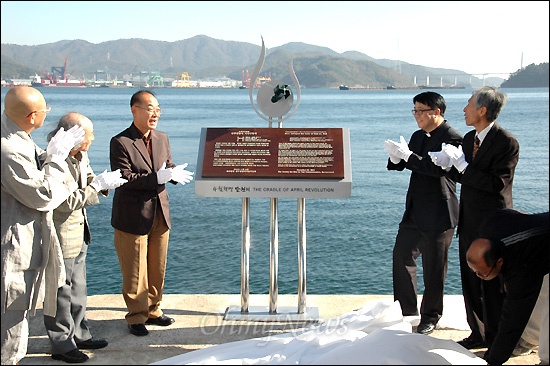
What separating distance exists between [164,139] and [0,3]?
192 cm

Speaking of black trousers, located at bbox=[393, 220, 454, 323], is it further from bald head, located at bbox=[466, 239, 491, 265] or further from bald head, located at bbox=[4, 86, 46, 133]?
bald head, located at bbox=[4, 86, 46, 133]

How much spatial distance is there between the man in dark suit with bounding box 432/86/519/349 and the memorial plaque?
2.63 ft

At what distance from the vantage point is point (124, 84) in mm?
98312

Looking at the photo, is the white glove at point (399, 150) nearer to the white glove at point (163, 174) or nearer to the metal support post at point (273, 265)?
the metal support post at point (273, 265)

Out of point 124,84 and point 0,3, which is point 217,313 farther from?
point 124,84

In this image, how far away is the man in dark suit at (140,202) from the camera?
4.16 metres

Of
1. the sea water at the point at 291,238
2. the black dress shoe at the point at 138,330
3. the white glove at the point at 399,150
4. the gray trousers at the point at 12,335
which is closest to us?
the gray trousers at the point at 12,335

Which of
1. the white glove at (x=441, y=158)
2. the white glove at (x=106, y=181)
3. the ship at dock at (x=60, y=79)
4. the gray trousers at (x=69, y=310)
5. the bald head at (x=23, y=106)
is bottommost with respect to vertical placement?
the gray trousers at (x=69, y=310)

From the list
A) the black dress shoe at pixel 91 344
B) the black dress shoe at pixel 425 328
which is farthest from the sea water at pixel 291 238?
the black dress shoe at pixel 425 328

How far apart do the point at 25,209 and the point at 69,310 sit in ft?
2.66

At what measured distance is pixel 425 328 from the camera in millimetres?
4262

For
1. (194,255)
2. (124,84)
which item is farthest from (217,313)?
(124,84)

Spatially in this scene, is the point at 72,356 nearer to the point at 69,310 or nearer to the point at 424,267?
the point at 69,310

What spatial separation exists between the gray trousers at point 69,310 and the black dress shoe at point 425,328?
2.27 meters
